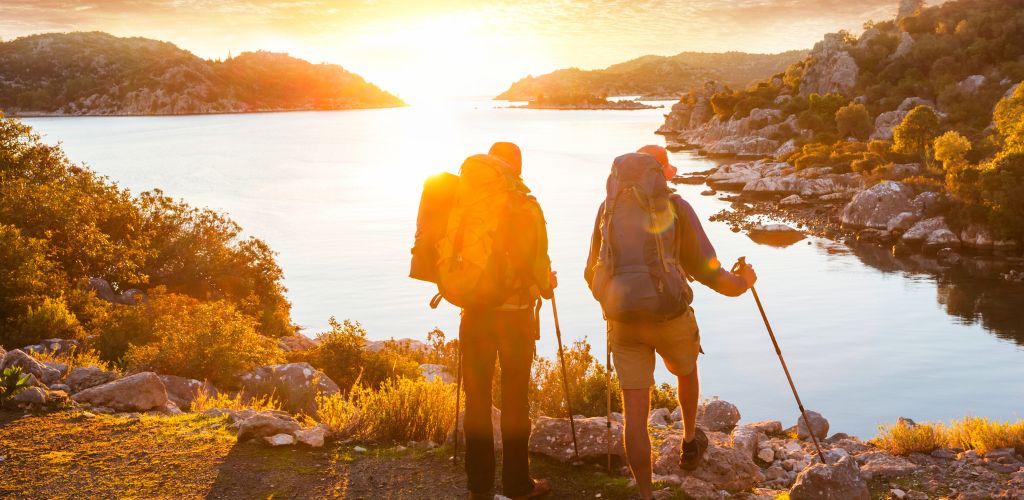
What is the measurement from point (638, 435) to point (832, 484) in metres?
1.46

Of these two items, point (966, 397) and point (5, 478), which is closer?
point (5, 478)

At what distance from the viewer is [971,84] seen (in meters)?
87.5

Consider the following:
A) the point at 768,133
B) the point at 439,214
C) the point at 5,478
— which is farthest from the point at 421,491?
the point at 768,133

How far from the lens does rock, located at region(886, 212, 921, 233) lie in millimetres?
49094

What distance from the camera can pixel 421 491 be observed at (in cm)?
595

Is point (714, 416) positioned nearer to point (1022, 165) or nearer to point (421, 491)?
point (421, 491)

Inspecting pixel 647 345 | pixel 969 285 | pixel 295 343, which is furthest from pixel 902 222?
pixel 647 345

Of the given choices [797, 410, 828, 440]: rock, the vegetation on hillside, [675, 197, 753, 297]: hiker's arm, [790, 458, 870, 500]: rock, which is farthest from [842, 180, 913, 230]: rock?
[675, 197, 753, 297]: hiker's arm

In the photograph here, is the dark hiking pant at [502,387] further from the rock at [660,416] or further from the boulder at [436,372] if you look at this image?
the boulder at [436,372]

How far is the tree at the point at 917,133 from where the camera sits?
63.2 meters

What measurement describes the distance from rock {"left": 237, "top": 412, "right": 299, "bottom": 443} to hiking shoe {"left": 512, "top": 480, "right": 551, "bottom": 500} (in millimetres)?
2520

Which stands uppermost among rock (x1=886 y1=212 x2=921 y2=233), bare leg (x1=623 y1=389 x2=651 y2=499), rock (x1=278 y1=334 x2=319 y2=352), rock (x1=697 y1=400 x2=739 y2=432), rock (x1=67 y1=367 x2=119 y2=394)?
bare leg (x1=623 y1=389 x2=651 y2=499)

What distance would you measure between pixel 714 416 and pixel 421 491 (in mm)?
4808

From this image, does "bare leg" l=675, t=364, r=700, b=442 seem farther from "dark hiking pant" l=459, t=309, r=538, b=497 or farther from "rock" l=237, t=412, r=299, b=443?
"rock" l=237, t=412, r=299, b=443
